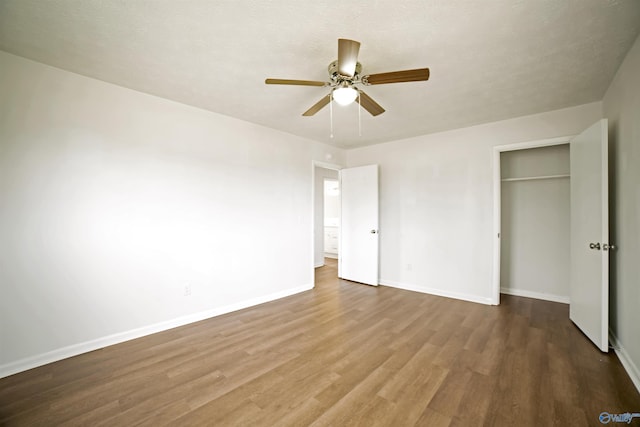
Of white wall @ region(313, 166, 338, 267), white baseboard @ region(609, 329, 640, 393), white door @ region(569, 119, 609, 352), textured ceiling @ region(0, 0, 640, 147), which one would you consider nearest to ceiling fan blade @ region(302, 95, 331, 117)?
textured ceiling @ region(0, 0, 640, 147)

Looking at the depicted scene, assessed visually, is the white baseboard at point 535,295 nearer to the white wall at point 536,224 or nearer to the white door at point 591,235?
the white wall at point 536,224

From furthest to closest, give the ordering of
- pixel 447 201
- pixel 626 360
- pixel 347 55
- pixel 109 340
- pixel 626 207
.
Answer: pixel 447 201, pixel 109 340, pixel 626 207, pixel 626 360, pixel 347 55

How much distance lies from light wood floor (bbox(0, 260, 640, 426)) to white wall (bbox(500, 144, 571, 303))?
810 mm

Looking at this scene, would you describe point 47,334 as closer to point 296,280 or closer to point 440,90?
point 296,280

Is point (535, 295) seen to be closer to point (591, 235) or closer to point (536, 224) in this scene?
point (536, 224)

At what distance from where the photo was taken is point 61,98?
2299mm

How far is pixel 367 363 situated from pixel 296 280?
85.8 inches

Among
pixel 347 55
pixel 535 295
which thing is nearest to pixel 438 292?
pixel 535 295

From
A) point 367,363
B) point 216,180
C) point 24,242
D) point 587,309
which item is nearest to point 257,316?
point 367,363

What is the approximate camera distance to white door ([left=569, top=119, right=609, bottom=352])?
2.34m

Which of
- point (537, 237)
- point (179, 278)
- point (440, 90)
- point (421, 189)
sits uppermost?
point (440, 90)

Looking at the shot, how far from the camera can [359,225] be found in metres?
4.84

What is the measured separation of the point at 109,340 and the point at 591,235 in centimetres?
483

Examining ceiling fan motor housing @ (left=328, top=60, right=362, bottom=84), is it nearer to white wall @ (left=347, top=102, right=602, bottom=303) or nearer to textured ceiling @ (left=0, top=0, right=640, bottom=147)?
textured ceiling @ (left=0, top=0, right=640, bottom=147)
